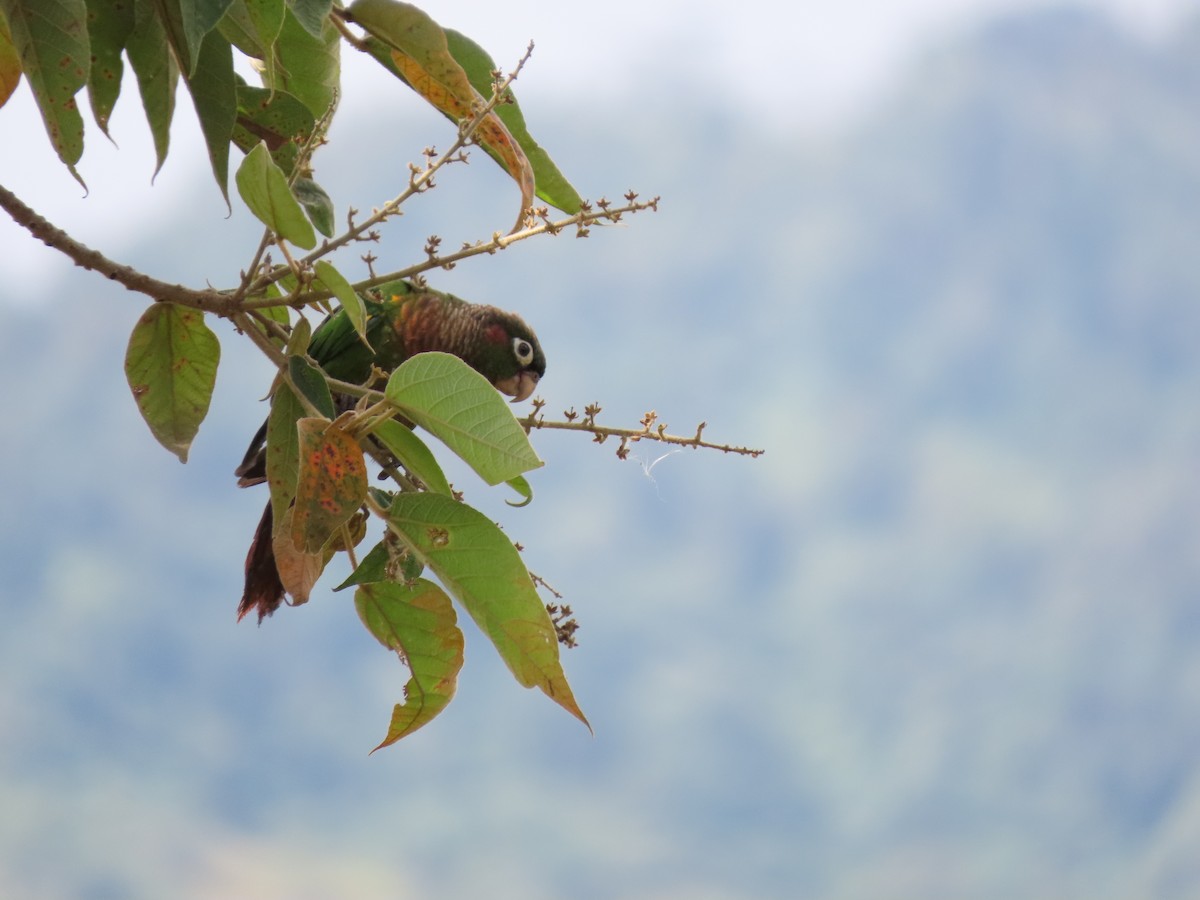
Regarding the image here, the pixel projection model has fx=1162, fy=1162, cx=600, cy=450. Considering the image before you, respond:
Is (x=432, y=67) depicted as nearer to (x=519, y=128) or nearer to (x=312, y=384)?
(x=519, y=128)

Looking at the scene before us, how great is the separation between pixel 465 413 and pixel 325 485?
133mm

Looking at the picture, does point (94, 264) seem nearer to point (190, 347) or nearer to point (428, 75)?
point (190, 347)

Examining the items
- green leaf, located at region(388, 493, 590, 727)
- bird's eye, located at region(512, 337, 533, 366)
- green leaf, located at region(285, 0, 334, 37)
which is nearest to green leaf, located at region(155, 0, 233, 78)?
green leaf, located at region(285, 0, 334, 37)

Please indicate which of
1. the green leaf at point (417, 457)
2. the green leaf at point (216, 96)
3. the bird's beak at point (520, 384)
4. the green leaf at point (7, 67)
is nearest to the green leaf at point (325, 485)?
the green leaf at point (417, 457)

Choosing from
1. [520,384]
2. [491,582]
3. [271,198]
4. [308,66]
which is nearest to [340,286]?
[271,198]

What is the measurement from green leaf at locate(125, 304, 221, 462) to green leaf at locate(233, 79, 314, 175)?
195 millimetres

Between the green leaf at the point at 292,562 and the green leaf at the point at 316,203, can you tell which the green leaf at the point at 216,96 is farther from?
the green leaf at the point at 292,562

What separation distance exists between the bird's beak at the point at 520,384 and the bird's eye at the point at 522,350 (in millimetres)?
31

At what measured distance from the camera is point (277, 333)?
117cm

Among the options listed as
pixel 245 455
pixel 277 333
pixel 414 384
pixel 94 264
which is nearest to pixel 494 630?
pixel 414 384

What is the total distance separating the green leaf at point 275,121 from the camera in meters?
1.22

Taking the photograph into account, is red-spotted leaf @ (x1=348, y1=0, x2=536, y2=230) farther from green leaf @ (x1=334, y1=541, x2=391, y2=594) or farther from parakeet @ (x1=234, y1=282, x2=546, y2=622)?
parakeet @ (x1=234, y1=282, x2=546, y2=622)

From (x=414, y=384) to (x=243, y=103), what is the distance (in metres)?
0.44

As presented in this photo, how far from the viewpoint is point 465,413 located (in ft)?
3.31
